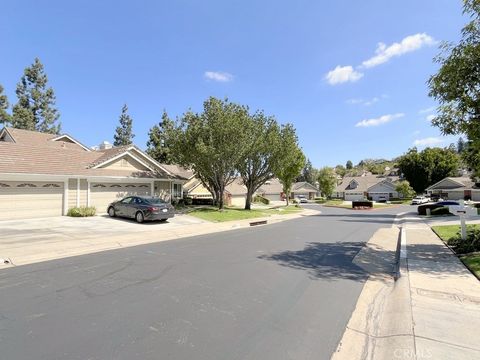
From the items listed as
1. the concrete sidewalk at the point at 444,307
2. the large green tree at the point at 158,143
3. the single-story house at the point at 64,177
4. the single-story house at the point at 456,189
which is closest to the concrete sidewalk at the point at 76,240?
the single-story house at the point at 64,177

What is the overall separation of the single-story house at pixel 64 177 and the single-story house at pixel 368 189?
68809mm

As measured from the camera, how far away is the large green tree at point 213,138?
25484 millimetres

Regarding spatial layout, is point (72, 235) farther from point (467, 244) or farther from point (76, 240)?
point (467, 244)

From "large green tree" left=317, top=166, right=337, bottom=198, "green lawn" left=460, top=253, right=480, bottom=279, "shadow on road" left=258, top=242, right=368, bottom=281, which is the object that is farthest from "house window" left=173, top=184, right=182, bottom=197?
"large green tree" left=317, top=166, right=337, bottom=198

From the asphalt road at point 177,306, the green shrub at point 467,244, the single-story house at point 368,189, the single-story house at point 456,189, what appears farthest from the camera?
the single-story house at point 368,189

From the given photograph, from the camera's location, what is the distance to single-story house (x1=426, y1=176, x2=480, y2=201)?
7131 cm

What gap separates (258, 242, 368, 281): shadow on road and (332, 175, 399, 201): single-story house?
3066 inches

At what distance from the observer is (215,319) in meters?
5.23

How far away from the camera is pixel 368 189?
86.4 m

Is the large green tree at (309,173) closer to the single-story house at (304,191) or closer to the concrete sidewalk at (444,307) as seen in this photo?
the single-story house at (304,191)

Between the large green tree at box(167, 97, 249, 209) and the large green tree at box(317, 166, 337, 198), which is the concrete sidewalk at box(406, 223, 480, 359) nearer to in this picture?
the large green tree at box(167, 97, 249, 209)

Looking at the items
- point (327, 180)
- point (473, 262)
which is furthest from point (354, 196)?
point (473, 262)

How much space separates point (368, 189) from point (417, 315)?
8623cm

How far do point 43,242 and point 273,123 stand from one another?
2389 centimetres
